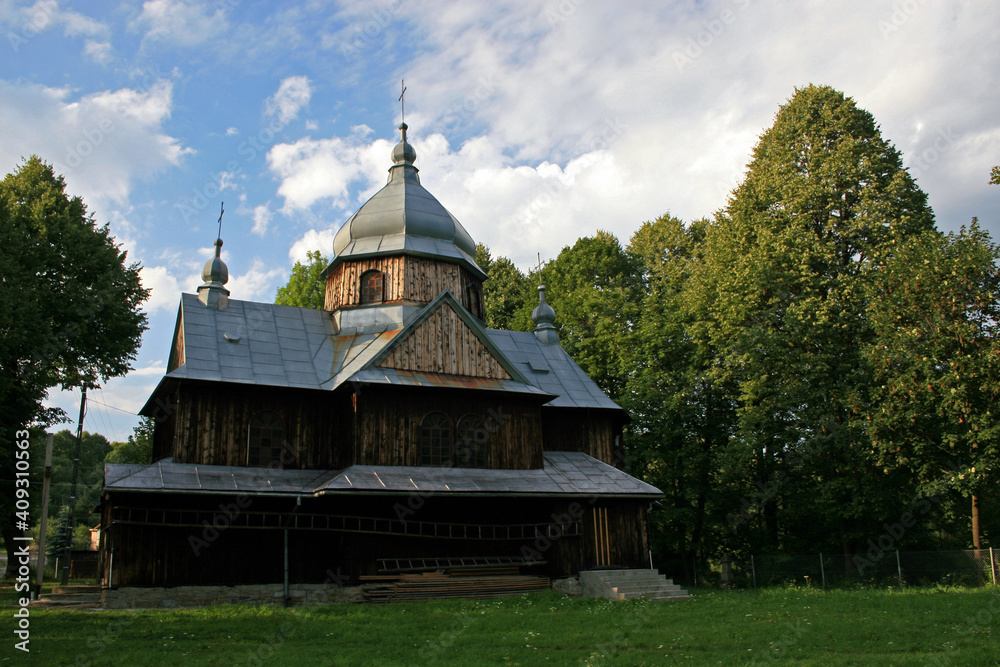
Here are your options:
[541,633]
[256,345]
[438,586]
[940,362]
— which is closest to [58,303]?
[256,345]

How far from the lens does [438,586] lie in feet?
56.0

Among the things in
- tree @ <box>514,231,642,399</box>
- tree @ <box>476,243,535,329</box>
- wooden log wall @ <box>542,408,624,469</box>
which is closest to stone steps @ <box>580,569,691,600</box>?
wooden log wall @ <box>542,408,624,469</box>

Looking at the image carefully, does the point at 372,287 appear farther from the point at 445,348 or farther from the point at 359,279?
the point at 445,348

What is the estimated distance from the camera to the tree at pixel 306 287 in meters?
34.3

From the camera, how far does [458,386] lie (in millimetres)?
Result: 19016

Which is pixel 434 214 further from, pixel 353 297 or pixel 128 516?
pixel 128 516

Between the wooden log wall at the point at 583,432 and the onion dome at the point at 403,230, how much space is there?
5.24 metres

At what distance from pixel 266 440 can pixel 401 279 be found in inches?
245

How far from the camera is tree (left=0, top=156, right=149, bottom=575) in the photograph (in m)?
21.8

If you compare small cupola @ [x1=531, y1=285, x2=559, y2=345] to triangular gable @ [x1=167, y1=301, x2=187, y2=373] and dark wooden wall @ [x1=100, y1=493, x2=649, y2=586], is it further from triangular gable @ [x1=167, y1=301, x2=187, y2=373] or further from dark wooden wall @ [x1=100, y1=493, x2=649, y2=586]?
triangular gable @ [x1=167, y1=301, x2=187, y2=373]

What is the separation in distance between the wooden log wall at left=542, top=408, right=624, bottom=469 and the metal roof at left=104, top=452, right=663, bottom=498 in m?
2.01

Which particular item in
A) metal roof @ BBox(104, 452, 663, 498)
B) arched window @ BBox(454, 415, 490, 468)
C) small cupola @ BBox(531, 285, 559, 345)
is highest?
small cupola @ BBox(531, 285, 559, 345)

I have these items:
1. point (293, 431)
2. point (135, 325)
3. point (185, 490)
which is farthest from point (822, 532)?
point (135, 325)

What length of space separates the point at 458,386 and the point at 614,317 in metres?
14.0
